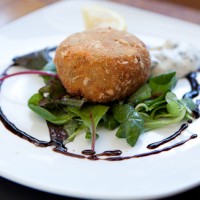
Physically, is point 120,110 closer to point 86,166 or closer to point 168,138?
point 168,138

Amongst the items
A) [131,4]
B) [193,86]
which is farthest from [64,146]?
[131,4]

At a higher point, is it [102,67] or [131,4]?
[102,67]

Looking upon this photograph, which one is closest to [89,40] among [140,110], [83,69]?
[83,69]


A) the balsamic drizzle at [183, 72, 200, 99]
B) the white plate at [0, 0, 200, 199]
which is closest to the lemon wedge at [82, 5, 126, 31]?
the balsamic drizzle at [183, 72, 200, 99]

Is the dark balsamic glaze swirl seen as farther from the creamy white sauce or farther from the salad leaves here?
the creamy white sauce

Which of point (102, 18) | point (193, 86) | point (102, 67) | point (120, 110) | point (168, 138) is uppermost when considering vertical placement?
point (102, 67)

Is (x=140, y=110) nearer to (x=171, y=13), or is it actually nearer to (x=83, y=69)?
(x=83, y=69)
